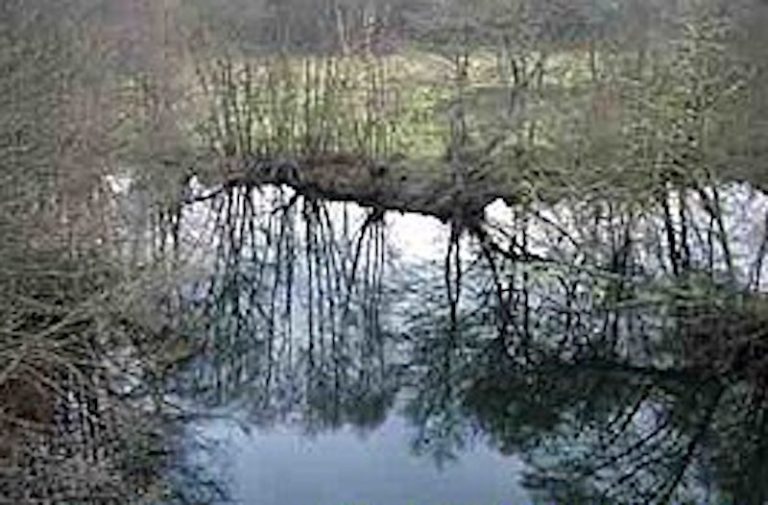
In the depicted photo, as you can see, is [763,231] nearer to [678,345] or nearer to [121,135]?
[678,345]

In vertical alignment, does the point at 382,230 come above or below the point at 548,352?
above

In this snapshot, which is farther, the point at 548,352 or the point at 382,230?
the point at 382,230

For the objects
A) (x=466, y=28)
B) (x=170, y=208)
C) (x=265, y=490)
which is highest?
(x=466, y=28)

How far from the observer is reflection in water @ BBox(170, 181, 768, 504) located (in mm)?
16344

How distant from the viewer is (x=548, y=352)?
19250 millimetres

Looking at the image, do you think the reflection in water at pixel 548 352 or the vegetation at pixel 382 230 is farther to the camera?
the reflection in water at pixel 548 352

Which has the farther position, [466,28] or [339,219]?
[339,219]

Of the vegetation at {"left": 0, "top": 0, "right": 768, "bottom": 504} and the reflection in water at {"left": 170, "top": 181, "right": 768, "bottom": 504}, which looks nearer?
the vegetation at {"left": 0, "top": 0, "right": 768, "bottom": 504}

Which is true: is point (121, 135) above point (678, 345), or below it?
above

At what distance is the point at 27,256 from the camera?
1352cm

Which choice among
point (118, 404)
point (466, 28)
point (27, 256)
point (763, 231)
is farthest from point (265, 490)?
point (466, 28)

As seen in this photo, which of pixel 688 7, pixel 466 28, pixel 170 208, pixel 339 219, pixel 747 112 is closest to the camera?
pixel 747 112

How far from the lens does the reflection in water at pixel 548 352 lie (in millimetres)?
16344

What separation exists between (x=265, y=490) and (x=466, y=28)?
38.7 feet
